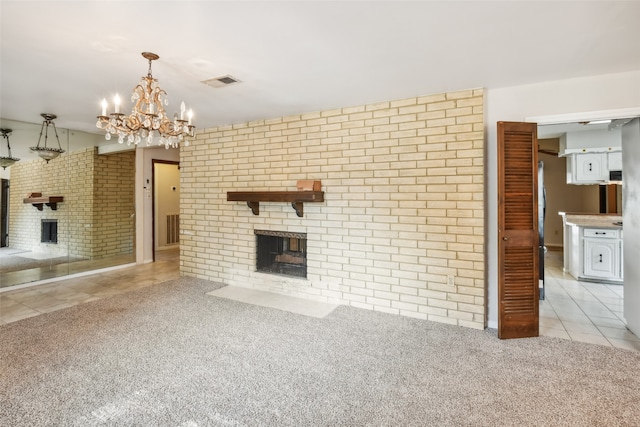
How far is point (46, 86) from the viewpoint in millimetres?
3072

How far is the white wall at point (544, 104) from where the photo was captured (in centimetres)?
272

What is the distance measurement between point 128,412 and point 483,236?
3.03 m

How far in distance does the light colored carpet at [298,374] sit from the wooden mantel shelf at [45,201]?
2.42 meters

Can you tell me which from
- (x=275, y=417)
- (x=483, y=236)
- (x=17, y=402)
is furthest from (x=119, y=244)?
(x=483, y=236)

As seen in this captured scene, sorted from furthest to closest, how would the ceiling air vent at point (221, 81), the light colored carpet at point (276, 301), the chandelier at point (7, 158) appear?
the chandelier at point (7, 158)
the light colored carpet at point (276, 301)
the ceiling air vent at point (221, 81)

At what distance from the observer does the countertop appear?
181 inches

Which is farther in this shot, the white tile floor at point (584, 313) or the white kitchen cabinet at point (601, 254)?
the white kitchen cabinet at point (601, 254)

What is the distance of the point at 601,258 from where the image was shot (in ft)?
15.2

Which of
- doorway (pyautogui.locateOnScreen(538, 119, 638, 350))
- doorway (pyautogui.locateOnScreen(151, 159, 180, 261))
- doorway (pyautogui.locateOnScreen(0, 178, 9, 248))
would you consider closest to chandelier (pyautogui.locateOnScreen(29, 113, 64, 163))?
doorway (pyautogui.locateOnScreen(0, 178, 9, 248))

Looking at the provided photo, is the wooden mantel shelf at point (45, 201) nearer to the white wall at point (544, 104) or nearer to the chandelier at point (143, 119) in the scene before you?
the chandelier at point (143, 119)

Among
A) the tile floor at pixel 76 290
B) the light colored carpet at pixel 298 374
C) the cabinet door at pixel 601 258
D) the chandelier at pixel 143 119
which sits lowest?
the light colored carpet at pixel 298 374

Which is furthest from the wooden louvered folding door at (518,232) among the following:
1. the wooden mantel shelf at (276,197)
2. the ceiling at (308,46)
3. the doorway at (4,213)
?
the doorway at (4,213)

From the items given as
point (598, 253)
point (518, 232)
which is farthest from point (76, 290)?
point (598, 253)

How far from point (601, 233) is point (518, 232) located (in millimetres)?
2843
